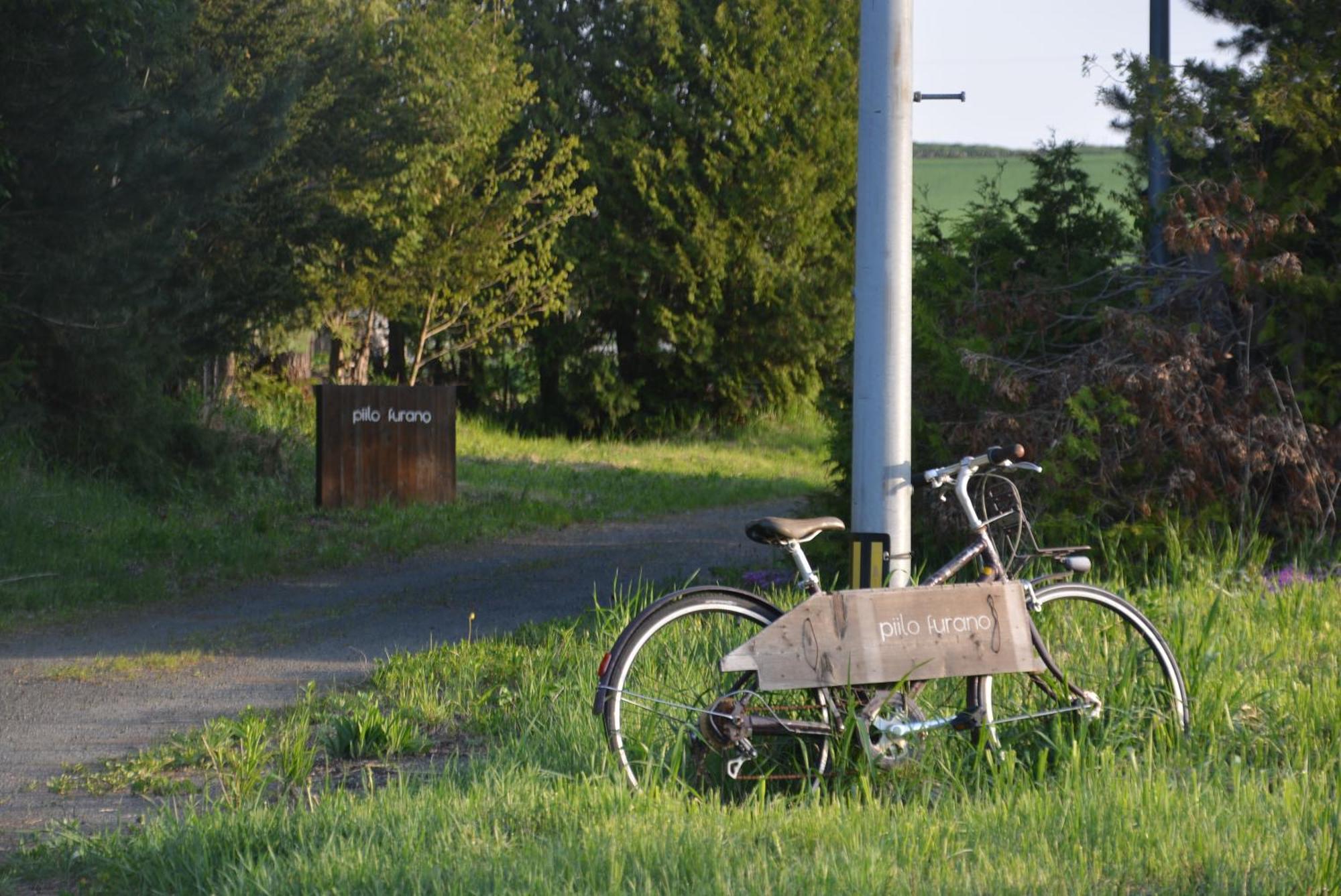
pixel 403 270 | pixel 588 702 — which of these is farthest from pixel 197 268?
pixel 588 702

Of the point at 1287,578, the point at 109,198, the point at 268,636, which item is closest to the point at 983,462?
the point at 1287,578

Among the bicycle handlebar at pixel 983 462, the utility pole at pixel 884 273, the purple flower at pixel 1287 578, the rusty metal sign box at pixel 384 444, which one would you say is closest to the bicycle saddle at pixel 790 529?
the bicycle handlebar at pixel 983 462

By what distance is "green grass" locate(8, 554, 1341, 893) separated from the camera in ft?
12.9

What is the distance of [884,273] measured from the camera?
6.21 metres

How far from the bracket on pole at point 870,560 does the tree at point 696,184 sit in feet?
66.7

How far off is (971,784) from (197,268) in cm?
1163

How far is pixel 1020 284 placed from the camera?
9602 mm

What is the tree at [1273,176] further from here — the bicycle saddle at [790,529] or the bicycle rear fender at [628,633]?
the bicycle rear fender at [628,633]

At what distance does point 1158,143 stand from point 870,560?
4822mm

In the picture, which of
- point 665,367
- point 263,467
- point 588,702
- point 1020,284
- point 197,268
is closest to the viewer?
point 588,702

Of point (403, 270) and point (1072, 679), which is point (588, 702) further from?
point (403, 270)

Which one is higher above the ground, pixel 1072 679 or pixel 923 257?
pixel 923 257

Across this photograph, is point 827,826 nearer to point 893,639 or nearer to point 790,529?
point 893,639

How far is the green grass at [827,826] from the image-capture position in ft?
12.9
